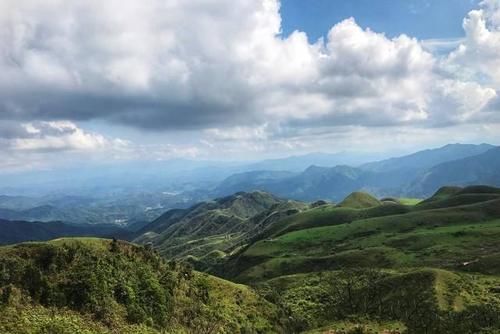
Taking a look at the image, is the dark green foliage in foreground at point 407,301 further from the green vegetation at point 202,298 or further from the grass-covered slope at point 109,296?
the grass-covered slope at point 109,296

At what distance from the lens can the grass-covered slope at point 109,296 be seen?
61219 millimetres

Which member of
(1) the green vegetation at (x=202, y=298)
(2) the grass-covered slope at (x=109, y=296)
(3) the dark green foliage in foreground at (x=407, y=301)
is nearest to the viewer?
(2) the grass-covered slope at (x=109, y=296)

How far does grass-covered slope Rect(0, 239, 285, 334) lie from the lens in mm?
61219

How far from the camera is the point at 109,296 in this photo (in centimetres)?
7131

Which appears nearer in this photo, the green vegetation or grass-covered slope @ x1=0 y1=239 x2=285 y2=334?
grass-covered slope @ x1=0 y1=239 x2=285 y2=334

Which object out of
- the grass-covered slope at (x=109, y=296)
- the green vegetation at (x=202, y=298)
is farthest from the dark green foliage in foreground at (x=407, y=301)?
the grass-covered slope at (x=109, y=296)

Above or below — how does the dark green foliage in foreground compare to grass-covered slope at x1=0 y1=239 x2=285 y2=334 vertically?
below

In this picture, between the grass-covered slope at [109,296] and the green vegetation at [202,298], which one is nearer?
the grass-covered slope at [109,296]

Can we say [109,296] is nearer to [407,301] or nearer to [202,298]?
[202,298]

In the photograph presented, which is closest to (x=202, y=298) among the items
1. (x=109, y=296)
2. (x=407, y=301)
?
(x=109, y=296)

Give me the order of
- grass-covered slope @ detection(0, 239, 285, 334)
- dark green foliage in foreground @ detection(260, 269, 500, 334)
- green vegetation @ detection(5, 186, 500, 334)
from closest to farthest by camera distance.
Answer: grass-covered slope @ detection(0, 239, 285, 334) → green vegetation @ detection(5, 186, 500, 334) → dark green foliage in foreground @ detection(260, 269, 500, 334)

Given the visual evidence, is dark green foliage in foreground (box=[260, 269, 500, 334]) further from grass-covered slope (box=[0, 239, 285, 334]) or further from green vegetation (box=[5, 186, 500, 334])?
grass-covered slope (box=[0, 239, 285, 334])

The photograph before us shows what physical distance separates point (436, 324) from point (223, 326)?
38.4m

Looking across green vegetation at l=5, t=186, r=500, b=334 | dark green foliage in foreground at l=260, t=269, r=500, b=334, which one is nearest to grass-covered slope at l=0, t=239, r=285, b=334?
green vegetation at l=5, t=186, r=500, b=334
